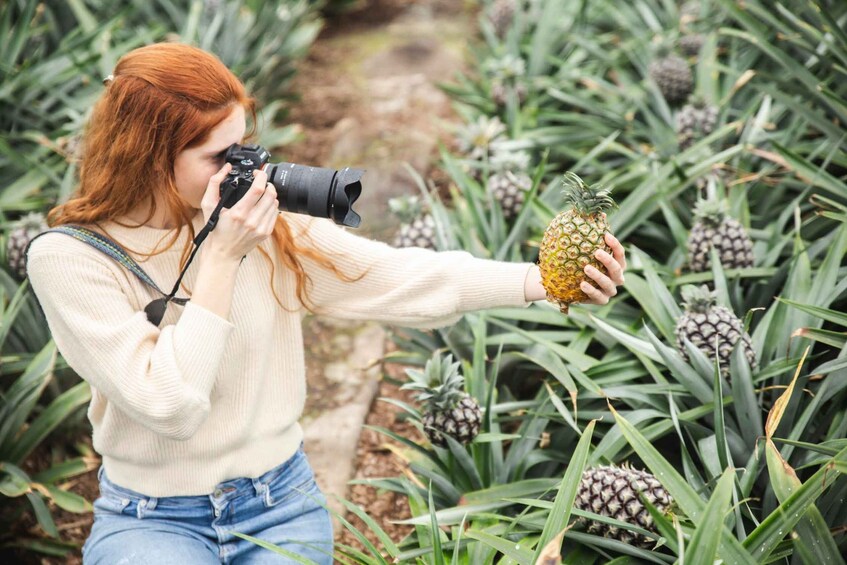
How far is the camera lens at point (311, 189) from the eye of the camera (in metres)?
1.70

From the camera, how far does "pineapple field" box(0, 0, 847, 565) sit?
171 centimetres

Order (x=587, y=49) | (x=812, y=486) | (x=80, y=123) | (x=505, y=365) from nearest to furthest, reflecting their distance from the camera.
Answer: (x=812, y=486) → (x=505, y=365) → (x=80, y=123) → (x=587, y=49)

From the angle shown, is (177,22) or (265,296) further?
(177,22)

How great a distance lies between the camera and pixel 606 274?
5.55 ft

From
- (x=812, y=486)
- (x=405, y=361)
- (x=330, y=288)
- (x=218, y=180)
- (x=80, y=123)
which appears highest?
(x=218, y=180)

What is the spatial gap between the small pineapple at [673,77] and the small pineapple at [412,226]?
4.40 feet

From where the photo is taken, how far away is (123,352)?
161cm

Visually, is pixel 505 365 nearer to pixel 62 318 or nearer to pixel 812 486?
pixel 812 486

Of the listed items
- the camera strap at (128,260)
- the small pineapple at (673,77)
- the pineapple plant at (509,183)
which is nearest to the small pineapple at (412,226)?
the pineapple plant at (509,183)

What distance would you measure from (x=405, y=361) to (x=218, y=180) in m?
1.20

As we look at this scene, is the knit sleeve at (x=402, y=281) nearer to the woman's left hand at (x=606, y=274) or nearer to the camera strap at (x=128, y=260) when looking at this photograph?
the woman's left hand at (x=606, y=274)

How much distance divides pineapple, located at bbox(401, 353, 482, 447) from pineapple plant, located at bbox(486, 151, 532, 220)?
1.04 m

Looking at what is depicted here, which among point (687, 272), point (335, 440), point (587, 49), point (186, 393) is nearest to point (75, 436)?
point (335, 440)

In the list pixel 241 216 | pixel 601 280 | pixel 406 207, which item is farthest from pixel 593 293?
pixel 406 207
